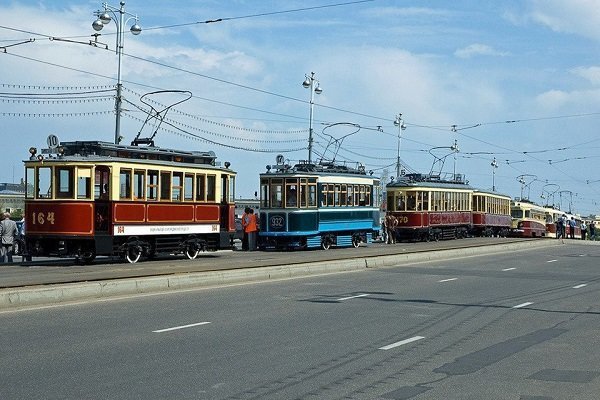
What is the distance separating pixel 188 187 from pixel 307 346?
58.0 feet

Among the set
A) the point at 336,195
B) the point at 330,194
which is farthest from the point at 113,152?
the point at 336,195

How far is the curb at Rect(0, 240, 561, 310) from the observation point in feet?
47.2

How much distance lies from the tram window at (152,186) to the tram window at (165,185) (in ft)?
0.69

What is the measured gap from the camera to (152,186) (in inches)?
1031

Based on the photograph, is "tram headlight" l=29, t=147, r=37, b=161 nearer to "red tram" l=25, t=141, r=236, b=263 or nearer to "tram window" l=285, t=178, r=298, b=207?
"red tram" l=25, t=141, r=236, b=263

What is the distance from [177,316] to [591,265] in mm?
20101

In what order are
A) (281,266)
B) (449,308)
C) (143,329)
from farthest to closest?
(281,266)
(449,308)
(143,329)

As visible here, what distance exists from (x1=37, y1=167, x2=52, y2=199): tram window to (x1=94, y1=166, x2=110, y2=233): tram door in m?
1.24

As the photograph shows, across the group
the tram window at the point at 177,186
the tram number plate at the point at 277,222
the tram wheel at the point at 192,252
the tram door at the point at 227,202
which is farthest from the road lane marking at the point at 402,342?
the tram number plate at the point at 277,222

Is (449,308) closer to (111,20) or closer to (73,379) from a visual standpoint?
(73,379)

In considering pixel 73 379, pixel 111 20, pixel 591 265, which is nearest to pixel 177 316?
pixel 73 379

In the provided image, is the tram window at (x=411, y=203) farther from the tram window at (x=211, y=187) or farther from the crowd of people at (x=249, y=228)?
the tram window at (x=211, y=187)

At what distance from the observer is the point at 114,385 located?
25.8 feet

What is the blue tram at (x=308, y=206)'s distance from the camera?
35419 mm
